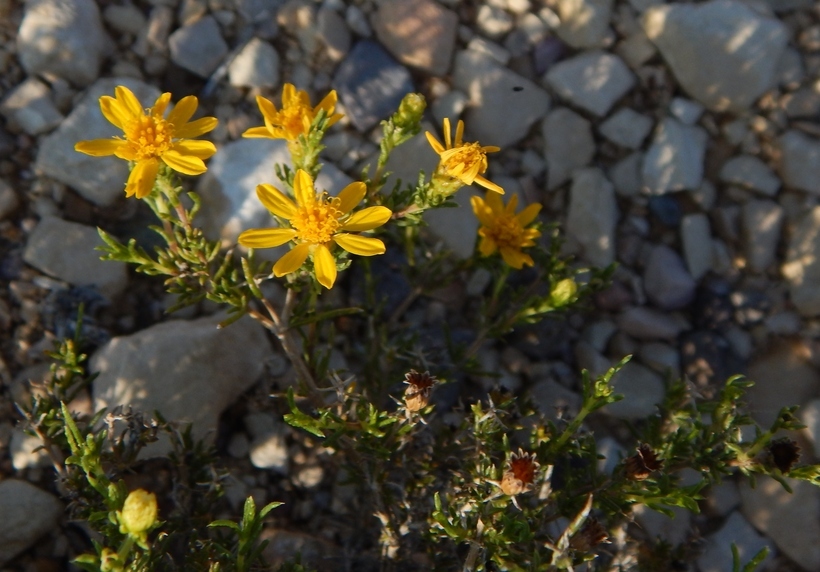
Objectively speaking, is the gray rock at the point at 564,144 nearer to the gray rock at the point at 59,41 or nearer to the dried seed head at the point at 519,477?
the dried seed head at the point at 519,477

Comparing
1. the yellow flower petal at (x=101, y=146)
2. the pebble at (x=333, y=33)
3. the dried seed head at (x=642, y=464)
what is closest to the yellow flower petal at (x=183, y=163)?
the yellow flower petal at (x=101, y=146)

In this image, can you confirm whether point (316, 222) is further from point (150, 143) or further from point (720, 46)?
point (720, 46)

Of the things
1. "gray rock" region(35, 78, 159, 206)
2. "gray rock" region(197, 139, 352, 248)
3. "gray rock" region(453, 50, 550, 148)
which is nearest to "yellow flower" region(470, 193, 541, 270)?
"gray rock" region(197, 139, 352, 248)

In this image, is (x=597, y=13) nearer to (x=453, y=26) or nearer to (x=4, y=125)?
(x=453, y=26)

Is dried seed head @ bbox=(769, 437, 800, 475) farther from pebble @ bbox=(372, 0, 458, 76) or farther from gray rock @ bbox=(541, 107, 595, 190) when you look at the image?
pebble @ bbox=(372, 0, 458, 76)

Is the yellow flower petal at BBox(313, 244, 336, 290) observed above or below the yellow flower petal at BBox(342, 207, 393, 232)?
below
